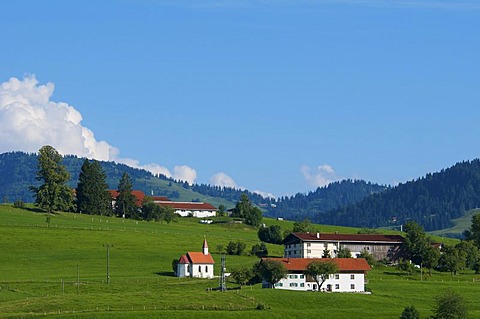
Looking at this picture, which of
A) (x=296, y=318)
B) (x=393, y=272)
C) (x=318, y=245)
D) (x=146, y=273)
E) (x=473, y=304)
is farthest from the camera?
(x=318, y=245)

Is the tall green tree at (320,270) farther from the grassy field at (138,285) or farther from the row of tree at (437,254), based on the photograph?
the row of tree at (437,254)

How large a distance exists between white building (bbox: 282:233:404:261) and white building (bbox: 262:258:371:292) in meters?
34.2

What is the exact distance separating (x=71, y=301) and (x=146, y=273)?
119 ft

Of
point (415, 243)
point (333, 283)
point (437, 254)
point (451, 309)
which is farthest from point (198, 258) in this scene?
point (451, 309)

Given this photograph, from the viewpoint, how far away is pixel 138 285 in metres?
125

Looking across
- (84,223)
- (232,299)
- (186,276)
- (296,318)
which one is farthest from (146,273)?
(84,223)

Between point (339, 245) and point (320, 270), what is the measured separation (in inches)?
1784

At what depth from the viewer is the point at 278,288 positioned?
133 m

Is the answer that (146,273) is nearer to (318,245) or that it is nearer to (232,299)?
(232,299)

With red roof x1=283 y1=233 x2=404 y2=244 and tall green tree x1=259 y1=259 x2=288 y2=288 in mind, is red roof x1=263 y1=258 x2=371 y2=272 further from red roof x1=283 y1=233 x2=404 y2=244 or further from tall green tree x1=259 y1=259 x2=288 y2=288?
red roof x1=283 y1=233 x2=404 y2=244

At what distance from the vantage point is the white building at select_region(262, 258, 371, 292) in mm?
137250

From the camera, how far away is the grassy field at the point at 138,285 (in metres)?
105

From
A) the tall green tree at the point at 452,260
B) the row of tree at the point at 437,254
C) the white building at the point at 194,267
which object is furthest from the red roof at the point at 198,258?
the tall green tree at the point at 452,260

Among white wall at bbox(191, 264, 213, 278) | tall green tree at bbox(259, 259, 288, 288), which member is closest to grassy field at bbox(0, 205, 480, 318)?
white wall at bbox(191, 264, 213, 278)
